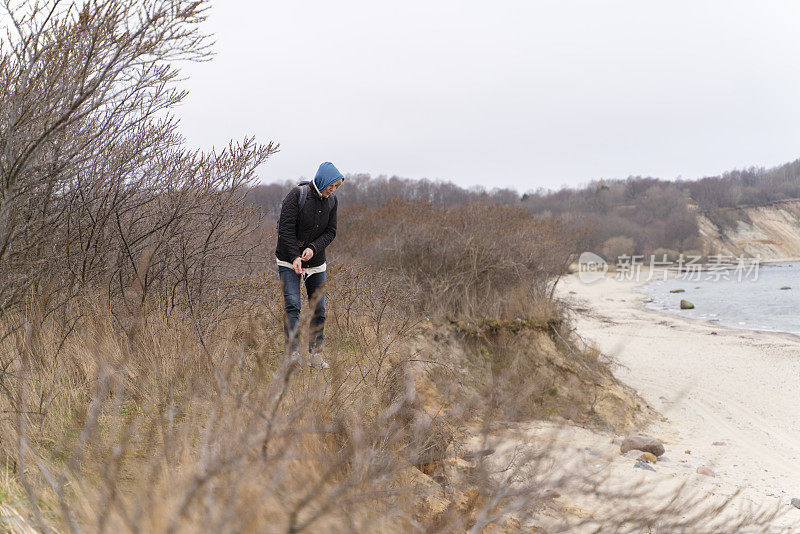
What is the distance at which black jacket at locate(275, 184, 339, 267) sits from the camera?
466 cm

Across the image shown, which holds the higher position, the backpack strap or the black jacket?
the backpack strap

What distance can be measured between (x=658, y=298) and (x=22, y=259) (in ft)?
119

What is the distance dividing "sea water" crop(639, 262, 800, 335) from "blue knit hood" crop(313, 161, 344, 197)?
24076mm

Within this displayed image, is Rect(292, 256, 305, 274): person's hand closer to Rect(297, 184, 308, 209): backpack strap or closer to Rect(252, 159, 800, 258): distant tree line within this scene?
Rect(297, 184, 308, 209): backpack strap

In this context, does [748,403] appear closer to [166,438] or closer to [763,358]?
[763,358]

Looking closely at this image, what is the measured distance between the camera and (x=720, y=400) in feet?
37.8

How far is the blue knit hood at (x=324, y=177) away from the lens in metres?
4.65

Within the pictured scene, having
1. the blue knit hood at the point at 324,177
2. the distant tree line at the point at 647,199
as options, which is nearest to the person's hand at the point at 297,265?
the blue knit hood at the point at 324,177

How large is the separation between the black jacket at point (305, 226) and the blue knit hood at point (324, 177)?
0.09 metres

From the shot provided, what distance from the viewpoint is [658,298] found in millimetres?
34344

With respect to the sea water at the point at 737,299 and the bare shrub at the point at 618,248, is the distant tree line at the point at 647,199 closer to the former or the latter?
the bare shrub at the point at 618,248

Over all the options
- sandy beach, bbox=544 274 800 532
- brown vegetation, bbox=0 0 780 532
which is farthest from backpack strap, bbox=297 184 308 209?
sandy beach, bbox=544 274 800 532

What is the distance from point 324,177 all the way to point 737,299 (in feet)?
119

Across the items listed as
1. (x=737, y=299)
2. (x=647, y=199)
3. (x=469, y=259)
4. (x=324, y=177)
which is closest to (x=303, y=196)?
(x=324, y=177)
